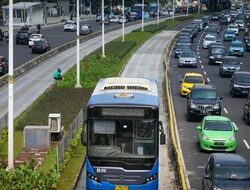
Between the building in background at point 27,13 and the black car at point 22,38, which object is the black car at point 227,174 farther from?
the building in background at point 27,13

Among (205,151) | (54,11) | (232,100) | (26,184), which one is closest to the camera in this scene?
(26,184)

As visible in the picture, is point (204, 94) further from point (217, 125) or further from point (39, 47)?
point (39, 47)

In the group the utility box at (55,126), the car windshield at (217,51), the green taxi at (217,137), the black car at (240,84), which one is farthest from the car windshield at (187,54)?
the utility box at (55,126)

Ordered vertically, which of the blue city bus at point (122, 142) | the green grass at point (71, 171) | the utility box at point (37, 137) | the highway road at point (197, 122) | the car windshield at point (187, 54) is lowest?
the highway road at point (197, 122)

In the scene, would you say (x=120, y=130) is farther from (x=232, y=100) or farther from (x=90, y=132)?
(x=232, y=100)

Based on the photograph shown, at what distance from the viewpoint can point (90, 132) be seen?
67.4 feet

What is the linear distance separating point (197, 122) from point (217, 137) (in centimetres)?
744

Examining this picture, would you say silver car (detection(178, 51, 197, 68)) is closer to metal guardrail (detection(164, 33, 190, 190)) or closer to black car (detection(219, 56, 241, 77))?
black car (detection(219, 56, 241, 77))

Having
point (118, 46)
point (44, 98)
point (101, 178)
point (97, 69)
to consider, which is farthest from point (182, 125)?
point (118, 46)

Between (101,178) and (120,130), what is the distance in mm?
1444

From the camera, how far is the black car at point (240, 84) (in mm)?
45006

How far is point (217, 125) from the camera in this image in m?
30.5

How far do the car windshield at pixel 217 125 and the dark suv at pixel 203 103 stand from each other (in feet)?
18.6

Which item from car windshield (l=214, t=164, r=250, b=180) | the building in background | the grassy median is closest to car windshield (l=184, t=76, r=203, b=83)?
the grassy median
